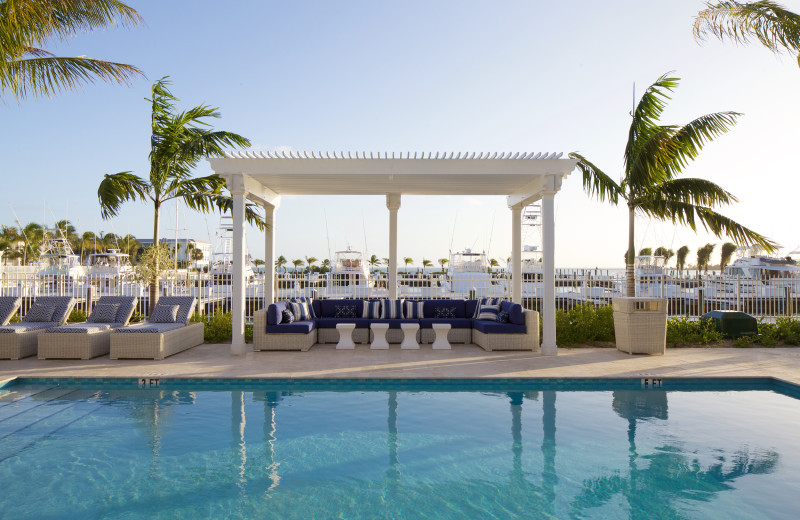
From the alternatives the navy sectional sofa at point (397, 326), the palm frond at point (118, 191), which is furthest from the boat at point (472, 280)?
the palm frond at point (118, 191)

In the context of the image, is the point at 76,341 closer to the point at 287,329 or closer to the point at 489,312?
the point at 287,329

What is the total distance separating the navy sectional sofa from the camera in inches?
325

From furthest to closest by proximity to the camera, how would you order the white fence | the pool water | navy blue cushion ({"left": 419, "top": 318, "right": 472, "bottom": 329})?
the white fence, navy blue cushion ({"left": 419, "top": 318, "right": 472, "bottom": 329}), the pool water

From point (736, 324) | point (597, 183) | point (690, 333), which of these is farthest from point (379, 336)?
point (736, 324)

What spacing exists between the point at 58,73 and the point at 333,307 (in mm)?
5584

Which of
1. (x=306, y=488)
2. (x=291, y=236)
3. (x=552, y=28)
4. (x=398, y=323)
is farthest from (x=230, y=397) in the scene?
(x=291, y=236)

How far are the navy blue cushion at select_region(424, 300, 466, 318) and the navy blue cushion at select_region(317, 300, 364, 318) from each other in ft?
4.19

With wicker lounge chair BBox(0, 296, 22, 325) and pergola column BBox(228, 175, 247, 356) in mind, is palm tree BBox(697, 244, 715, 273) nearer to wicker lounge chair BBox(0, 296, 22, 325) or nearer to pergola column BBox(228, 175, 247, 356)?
pergola column BBox(228, 175, 247, 356)

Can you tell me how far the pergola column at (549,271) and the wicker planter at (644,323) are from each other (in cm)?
119

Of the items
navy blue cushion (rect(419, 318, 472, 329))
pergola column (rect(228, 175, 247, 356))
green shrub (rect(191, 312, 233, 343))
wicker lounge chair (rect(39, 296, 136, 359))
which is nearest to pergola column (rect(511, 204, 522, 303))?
navy blue cushion (rect(419, 318, 472, 329))

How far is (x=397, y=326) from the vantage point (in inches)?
355

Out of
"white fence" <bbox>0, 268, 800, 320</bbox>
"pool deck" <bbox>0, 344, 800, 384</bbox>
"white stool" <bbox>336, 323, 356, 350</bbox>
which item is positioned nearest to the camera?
"pool deck" <bbox>0, 344, 800, 384</bbox>

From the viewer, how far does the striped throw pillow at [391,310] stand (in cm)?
927

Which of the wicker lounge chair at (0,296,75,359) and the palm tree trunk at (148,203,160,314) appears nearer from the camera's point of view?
the wicker lounge chair at (0,296,75,359)
